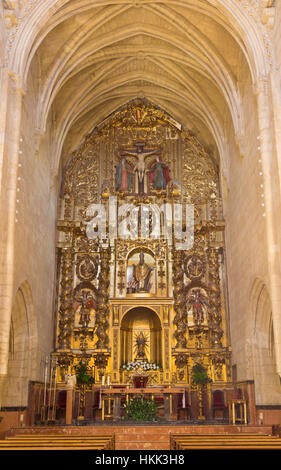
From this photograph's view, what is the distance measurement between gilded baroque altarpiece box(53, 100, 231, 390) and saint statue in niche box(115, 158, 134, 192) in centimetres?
5

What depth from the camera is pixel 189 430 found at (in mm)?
12914

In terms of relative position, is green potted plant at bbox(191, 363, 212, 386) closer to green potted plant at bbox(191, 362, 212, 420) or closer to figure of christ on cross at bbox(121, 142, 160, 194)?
green potted plant at bbox(191, 362, 212, 420)

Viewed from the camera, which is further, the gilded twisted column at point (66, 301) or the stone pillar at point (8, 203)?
the gilded twisted column at point (66, 301)

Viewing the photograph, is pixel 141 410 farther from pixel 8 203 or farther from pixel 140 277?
pixel 8 203

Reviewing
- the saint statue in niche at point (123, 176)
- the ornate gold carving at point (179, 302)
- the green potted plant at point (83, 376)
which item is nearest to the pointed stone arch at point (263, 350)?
the ornate gold carving at point (179, 302)

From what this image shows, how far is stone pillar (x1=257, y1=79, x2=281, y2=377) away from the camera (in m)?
12.3

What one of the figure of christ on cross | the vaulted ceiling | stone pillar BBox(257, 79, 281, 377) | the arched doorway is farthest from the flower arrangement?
the vaulted ceiling

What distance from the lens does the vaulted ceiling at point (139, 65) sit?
17484 mm

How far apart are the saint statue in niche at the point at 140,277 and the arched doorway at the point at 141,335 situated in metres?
0.88

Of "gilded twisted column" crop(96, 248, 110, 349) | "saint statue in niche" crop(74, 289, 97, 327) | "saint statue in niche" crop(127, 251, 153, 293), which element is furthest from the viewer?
"saint statue in niche" crop(127, 251, 153, 293)

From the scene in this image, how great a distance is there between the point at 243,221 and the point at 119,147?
828cm

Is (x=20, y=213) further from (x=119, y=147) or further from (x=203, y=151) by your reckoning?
(x=203, y=151)

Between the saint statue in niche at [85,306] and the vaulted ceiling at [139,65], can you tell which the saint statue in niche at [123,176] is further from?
the saint statue in niche at [85,306]

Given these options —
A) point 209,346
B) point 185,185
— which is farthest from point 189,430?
point 185,185
